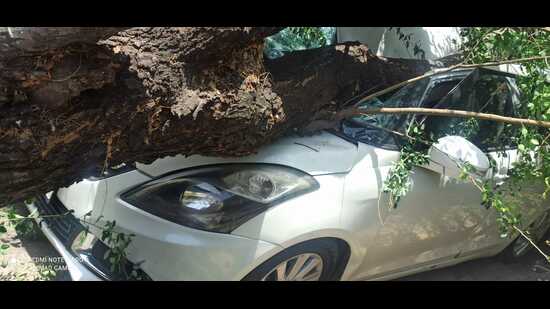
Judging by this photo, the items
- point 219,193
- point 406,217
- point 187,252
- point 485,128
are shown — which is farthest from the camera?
point 485,128

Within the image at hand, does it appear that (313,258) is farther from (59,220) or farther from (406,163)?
(59,220)

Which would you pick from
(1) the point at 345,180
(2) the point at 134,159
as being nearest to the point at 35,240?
(2) the point at 134,159

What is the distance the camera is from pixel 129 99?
2.06 metres

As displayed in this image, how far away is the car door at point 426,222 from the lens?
3059 millimetres

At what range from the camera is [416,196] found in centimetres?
312

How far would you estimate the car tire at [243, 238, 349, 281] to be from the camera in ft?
8.68

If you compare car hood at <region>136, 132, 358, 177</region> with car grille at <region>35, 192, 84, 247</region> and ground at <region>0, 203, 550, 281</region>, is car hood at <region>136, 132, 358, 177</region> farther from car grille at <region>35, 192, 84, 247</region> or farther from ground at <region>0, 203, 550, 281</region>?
ground at <region>0, 203, 550, 281</region>

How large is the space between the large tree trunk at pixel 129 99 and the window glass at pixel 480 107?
1056 mm

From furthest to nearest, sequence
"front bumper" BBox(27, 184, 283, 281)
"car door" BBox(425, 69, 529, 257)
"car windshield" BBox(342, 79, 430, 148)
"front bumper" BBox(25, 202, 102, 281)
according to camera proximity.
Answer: "car door" BBox(425, 69, 529, 257)
"car windshield" BBox(342, 79, 430, 148)
"front bumper" BBox(25, 202, 102, 281)
"front bumper" BBox(27, 184, 283, 281)

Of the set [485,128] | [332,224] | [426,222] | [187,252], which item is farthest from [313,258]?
[485,128]

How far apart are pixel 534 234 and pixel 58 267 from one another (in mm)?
3648

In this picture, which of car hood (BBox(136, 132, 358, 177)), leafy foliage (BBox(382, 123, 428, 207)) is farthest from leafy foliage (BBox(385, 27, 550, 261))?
car hood (BBox(136, 132, 358, 177))

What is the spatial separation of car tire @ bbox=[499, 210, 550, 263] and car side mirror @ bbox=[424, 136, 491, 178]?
146 centimetres

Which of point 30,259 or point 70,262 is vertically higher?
point 70,262
